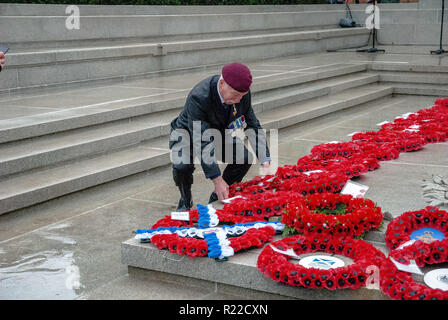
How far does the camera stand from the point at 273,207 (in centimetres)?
415

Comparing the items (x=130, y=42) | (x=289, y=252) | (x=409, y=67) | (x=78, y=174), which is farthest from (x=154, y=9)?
(x=289, y=252)

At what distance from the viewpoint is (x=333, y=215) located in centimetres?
377

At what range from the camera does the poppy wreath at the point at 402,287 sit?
9.47 ft

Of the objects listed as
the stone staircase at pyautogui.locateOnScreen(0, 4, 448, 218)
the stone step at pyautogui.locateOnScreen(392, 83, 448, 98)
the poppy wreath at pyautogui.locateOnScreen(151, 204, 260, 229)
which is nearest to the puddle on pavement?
the poppy wreath at pyautogui.locateOnScreen(151, 204, 260, 229)

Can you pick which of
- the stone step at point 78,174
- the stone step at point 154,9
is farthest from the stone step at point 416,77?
the stone step at point 78,174

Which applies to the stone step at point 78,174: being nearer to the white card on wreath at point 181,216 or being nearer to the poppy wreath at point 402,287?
the white card on wreath at point 181,216

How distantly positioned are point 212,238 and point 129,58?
6529mm

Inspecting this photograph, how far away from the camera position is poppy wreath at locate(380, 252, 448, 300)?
2.89 meters

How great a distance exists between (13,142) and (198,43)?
18.7 ft

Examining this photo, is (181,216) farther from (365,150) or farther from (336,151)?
(365,150)

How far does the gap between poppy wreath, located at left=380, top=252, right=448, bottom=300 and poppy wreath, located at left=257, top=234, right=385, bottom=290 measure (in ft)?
0.30
